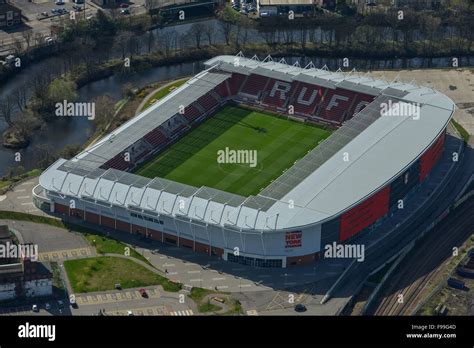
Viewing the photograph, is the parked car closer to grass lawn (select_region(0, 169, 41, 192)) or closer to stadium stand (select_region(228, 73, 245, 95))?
grass lawn (select_region(0, 169, 41, 192))

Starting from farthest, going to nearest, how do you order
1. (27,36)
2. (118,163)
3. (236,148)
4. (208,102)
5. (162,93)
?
(27,36)
(162,93)
(208,102)
(236,148)
(118,163)

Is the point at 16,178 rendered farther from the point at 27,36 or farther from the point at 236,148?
the point at 27,36

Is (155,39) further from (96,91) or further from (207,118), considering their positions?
(207,118)
